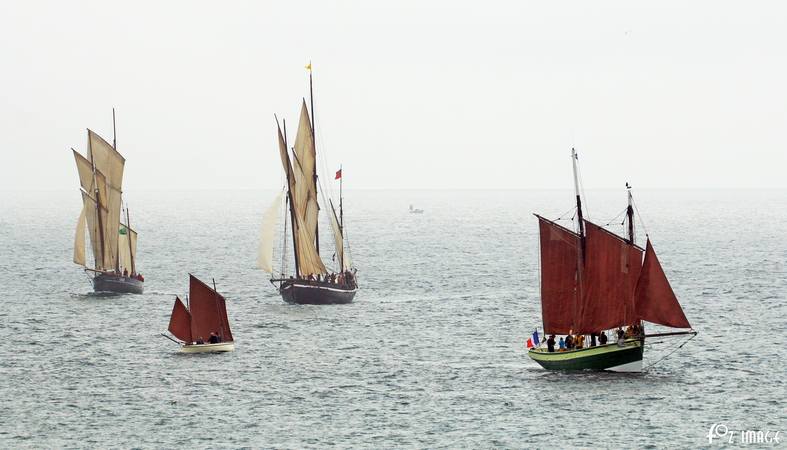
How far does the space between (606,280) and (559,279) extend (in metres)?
2.94

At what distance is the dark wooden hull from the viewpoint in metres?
107

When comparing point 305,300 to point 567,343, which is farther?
point 305,300

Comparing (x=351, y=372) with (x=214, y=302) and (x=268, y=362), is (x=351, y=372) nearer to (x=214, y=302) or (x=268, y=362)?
(x=268, y=362)

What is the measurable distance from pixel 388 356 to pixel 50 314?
37695mm

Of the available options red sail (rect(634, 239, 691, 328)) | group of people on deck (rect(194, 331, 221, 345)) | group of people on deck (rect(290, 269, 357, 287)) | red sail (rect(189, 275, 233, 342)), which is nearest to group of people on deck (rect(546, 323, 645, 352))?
red sail (rect(634, 239, 691, 328))

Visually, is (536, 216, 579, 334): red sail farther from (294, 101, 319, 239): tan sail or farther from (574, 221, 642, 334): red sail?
(294, 101, 319, 239): tan sail

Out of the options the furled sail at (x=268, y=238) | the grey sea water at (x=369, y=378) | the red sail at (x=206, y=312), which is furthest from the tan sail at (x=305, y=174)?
the red sail at (x=206, y=312)

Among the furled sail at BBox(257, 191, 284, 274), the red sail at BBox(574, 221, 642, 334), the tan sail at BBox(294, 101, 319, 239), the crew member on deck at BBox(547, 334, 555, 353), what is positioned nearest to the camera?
the red sail at BBox(574, 221, 642, 334)

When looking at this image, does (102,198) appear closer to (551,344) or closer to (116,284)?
(116,284)

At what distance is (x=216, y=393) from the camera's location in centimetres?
6869

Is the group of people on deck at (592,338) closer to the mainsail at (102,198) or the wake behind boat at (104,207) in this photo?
the wake behind boat at (104,207)

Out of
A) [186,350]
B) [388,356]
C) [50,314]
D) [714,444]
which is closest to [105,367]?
[186,350]

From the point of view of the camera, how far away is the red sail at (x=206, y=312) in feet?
266

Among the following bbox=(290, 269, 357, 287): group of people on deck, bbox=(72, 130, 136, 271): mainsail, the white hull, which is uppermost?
bbox=(72, 130, 136, 271): mainsail
